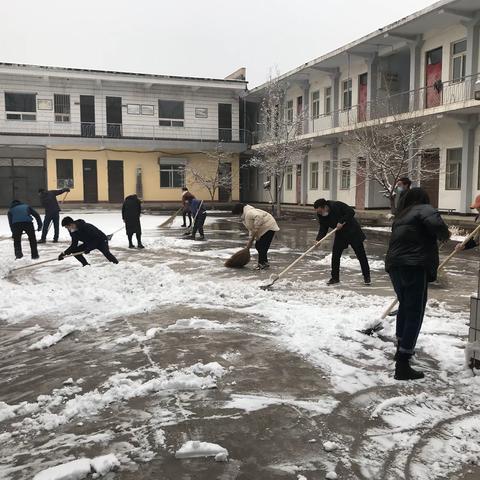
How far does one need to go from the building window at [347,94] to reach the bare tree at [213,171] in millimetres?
8800

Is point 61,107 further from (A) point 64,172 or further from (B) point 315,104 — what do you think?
(B) point 315,104

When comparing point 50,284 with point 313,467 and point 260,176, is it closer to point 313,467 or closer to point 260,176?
point 313,467

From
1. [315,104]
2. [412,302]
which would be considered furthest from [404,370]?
[315,104]

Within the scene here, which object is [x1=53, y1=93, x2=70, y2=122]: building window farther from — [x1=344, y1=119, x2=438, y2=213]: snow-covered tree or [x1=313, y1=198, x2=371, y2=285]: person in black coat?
[x1=313, y1=198, x2=371, y2=285]: person in black coat

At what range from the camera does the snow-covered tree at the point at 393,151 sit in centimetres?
1717

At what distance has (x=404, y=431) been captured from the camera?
3346 mm

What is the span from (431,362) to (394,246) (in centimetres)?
118

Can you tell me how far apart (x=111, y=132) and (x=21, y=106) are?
516cm

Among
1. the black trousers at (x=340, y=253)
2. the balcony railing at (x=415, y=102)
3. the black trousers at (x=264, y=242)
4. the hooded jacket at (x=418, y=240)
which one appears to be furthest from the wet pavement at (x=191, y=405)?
the balcony railing at (x=415, y=102)

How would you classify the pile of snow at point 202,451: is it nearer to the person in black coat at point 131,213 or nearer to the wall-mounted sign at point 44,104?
the person in black coat at point 131,213

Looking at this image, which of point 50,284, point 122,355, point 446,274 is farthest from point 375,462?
point 446,274

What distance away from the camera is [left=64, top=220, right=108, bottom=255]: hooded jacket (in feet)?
29.8

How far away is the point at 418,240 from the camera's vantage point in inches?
161

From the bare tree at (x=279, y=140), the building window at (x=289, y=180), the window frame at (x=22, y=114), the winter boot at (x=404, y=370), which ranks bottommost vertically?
the winter boot at (x=404, y=370)
